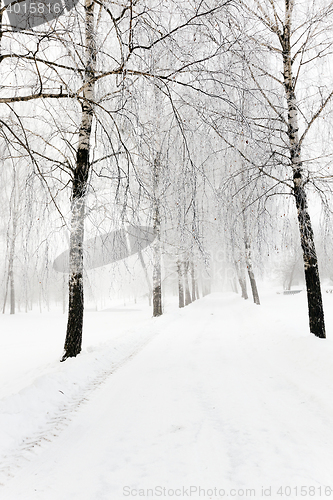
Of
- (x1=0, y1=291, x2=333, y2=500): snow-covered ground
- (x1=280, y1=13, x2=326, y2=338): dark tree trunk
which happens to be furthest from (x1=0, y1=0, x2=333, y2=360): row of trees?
(x1=0, y1=291, x2=333, y2=500): snow-covered ground

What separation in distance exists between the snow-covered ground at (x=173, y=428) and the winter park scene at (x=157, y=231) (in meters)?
0.02

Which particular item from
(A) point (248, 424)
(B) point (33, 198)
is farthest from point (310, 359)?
(B) point (33, 198)

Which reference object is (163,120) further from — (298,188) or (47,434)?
(47,434)

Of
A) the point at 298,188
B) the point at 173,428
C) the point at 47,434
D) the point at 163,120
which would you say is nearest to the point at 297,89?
the point at 298,188

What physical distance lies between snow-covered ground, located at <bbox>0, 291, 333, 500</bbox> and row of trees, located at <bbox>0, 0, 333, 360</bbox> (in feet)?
5.64

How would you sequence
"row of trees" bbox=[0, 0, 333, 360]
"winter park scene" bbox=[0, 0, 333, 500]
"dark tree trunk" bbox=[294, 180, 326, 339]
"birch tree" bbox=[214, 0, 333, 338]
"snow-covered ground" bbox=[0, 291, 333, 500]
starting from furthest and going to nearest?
"dark tree trunk" bbox=[294, 180, 326, 339] → "birch tree" bbox=[214, 0, 333, 338] → "row of trees" bbox=[0, 0, 333, 360] → "winter park scene" bbox=[0, 0, 333, 500] → "snow-covered ground" bbox=[0, 291, 333, 500]

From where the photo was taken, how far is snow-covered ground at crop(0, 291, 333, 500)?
76.2 inches

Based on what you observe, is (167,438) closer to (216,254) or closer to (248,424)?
(248,424)

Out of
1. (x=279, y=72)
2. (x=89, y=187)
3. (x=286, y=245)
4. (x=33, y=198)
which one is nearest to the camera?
(x=89, y=187)

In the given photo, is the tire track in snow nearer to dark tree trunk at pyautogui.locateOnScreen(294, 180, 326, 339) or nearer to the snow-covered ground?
the snow-covered ground

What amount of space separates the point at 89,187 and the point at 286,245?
12.0 feet

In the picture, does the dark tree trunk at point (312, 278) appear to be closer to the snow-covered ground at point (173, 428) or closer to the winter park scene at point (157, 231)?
the winter park scene at point (157, 231)

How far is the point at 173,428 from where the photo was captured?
2.69 meters

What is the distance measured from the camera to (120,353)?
238 inches
